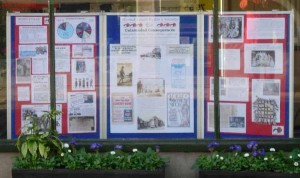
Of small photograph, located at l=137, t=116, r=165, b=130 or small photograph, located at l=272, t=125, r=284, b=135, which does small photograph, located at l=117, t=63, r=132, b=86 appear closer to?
small photograph, located at l=137, t=116, r=165, b=130

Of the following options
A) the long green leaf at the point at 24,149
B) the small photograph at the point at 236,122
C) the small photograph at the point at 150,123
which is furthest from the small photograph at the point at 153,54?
the long green leaf at the point at 24,149

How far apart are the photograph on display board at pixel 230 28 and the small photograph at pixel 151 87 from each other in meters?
0.82

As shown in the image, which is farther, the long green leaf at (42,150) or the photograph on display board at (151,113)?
the photograph on display board at (151,113)

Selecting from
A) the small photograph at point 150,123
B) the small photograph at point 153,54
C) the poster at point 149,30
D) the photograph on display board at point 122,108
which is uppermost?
the poster at point 149,30

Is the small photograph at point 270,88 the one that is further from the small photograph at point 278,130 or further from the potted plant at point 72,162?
the potted plant at point 72,162

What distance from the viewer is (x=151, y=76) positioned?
8.56 metres

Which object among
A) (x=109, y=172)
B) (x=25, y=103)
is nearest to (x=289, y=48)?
(x=109, y=172)

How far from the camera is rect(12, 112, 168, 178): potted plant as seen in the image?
308 inches

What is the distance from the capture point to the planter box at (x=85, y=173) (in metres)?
7.75

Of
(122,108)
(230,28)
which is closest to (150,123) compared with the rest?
(122,108)

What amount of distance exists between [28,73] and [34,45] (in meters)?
0.33

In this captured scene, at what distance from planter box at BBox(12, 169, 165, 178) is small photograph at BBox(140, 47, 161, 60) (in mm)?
1428

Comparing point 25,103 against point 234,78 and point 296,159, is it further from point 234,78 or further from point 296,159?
point 296,159

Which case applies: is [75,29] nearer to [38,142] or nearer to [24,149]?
[38,142]
